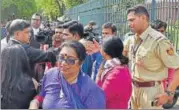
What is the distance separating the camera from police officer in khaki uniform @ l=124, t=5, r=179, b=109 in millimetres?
3723

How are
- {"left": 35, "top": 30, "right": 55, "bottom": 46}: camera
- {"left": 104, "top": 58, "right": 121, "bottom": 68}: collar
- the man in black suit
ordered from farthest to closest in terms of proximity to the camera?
{"left": 35, "top": 30, "right": 55, "bottom": 46}: camera
the man in black suit
{"left": 104, "top": 58, "right": 121, "bottom": 68}: collar

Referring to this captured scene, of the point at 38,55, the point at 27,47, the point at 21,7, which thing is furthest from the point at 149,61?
the point at 21,7

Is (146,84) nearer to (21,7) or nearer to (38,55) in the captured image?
Answer: (38,55)

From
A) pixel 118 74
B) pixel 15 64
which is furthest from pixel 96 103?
pixel 15 64

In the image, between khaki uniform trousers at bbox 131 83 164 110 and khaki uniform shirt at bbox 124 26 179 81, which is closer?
khaki uniform shirt at bbox 124 26 179 81

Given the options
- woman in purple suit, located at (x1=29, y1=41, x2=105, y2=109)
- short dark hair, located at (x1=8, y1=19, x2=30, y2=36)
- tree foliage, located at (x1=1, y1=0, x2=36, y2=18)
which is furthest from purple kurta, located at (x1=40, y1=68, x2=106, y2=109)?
tree foliage, located at (x1=1, y1=0, x2=36, y2=18)

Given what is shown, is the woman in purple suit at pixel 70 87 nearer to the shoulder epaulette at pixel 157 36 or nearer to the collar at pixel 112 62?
the collar at pixel 112 62

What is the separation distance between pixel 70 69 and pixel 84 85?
18 cm

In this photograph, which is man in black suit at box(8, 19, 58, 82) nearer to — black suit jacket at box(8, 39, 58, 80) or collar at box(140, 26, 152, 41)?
black suit jacket at box(8, 39, 58, 80)

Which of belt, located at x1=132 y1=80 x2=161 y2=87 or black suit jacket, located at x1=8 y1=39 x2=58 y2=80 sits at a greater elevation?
black suit jacket, located at x1=8 y1=39 x2=58 y2=80

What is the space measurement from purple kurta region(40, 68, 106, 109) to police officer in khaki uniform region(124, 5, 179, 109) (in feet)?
3.24

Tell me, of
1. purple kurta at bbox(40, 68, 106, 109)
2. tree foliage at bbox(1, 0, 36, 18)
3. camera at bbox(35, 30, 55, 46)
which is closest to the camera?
purple kurta at bbox(40, 68, 106, 109)

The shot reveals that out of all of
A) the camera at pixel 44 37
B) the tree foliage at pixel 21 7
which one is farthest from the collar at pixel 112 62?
the tree foliage at pixel 21 7

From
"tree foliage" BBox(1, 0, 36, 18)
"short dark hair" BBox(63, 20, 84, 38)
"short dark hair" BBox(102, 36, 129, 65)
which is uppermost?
"short dark hair" BBox(63, 20, 84, 38)
